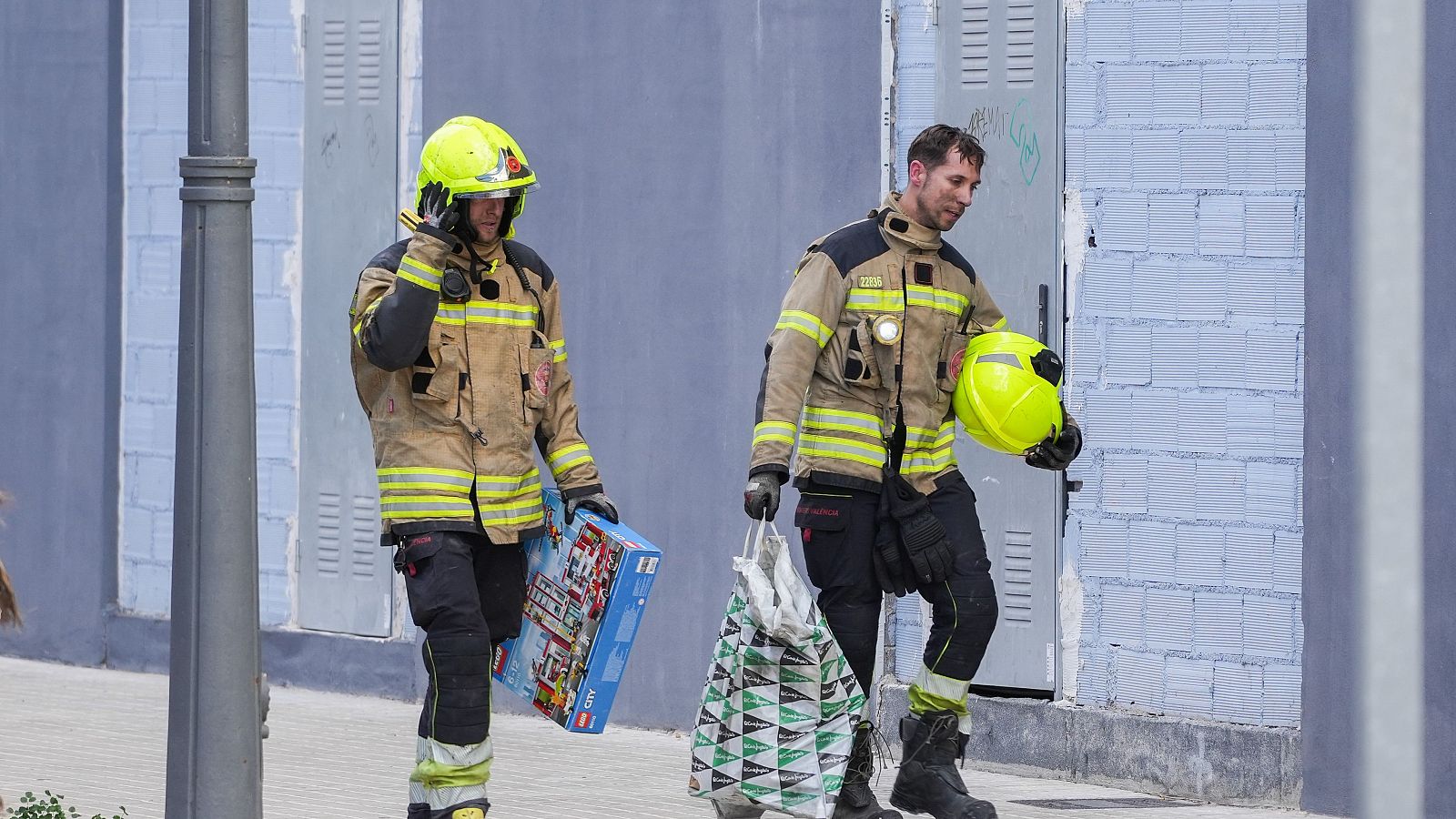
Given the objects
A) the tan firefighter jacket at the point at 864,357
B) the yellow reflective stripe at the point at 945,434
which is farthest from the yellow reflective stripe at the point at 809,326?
the yellow reflective stripe at the point at 945,434

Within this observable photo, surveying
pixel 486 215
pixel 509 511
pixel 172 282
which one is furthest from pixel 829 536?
pixel 172 282

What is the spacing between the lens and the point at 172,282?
380 inches

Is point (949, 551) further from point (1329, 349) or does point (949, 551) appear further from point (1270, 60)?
point (1270, 60)

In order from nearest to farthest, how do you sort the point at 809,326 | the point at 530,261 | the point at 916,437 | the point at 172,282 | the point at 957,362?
the point at 530,261
the point at 809,326
the point at 916,437
the point at 957,362
the point at 172,282

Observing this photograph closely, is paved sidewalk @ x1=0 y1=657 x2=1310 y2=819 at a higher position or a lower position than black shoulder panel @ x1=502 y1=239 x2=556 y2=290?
lower

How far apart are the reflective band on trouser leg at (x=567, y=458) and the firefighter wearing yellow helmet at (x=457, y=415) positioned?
0.10m

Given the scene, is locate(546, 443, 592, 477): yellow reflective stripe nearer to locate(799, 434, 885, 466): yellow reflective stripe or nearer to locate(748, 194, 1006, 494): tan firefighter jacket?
locate(748, 194, 1006, 494): tan firefighter jacket

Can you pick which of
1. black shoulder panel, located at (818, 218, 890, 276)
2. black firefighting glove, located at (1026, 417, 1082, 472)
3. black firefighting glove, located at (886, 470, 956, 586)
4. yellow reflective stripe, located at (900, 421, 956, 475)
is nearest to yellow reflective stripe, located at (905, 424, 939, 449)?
yellow reflective stripe, located at (900, 421, 956, 475)

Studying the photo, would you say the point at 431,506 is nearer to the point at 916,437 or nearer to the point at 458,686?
the point at 458,686

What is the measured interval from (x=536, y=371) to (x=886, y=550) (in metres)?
1.16

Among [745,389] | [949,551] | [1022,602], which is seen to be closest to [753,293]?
[745,389]

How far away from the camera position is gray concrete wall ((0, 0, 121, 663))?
9727 mm

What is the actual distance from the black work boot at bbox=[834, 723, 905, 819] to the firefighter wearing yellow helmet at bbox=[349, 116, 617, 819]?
3.84ft

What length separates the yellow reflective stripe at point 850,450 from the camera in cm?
593
